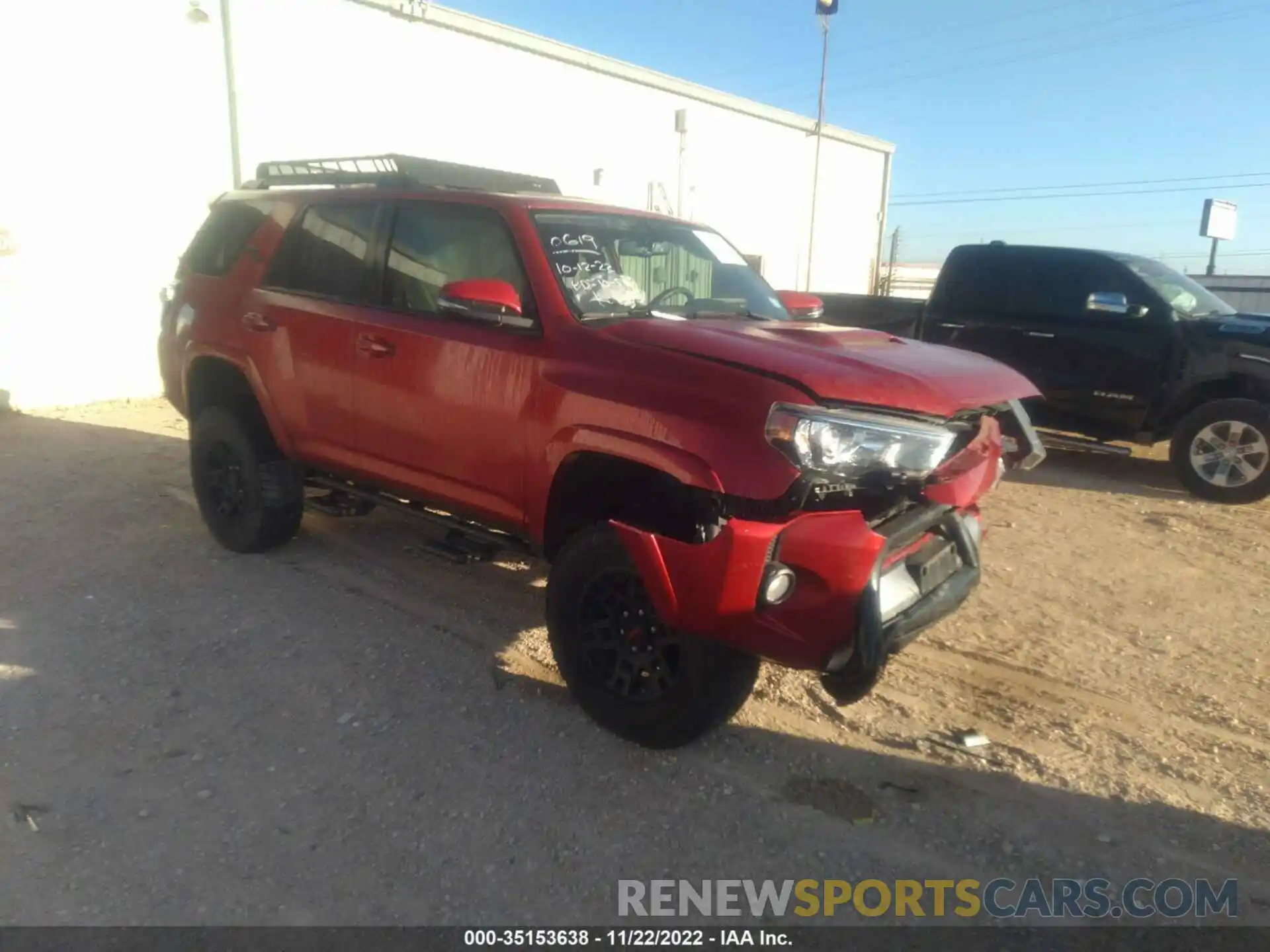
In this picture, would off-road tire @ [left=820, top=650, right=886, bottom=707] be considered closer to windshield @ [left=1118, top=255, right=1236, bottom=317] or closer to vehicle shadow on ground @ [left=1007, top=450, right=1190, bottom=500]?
vehicle shadow on ground @ [left=1007, top=450, right=1190, bottom=500]

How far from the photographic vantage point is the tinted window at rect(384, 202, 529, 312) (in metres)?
3.74

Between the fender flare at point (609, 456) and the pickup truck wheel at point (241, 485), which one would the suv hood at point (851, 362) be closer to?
the fender flare at point (609, 456)

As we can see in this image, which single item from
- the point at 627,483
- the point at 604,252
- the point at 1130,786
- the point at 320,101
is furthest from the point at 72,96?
the point at 1130,786

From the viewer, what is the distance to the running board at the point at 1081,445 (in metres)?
7.51

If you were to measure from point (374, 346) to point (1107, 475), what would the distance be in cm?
659

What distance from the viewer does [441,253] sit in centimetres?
397

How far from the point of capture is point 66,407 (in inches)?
399

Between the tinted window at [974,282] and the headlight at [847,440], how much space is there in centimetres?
608

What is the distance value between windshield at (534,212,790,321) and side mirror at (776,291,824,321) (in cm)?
11

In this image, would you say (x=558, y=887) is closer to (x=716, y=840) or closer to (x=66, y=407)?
(x=716, y=840)

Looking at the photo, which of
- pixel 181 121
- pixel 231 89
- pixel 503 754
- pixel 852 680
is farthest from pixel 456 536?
pixel 231 89

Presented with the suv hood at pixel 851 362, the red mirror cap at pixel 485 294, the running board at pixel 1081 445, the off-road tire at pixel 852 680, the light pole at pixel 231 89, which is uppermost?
the light pole at pixel 231 89

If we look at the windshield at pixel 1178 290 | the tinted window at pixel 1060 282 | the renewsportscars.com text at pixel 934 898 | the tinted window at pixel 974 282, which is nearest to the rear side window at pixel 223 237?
the renewsportscars.com text at pixel 934 898

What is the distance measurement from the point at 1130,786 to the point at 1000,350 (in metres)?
5.76
